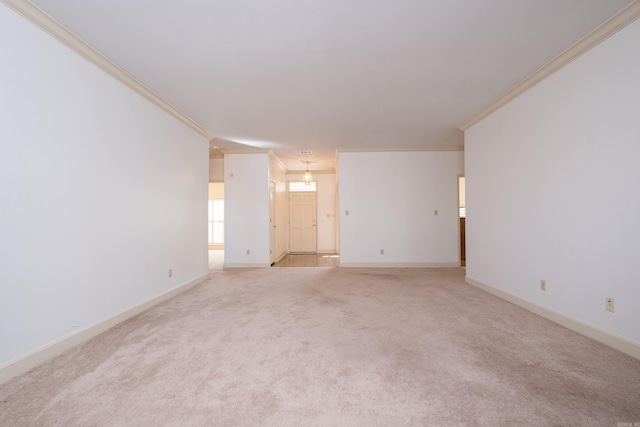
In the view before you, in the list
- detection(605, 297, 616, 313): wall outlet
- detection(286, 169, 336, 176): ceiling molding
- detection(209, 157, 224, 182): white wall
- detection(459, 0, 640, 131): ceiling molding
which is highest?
detection(459, 0, 640, 131): ceiling molding

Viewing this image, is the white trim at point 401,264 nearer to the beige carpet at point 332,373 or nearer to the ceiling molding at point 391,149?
the ceiling molding at point 391,149

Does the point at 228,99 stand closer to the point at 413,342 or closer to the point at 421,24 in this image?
the point at 421,24

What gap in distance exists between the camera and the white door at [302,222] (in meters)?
9.13

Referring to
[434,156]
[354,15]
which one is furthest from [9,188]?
[434,156]

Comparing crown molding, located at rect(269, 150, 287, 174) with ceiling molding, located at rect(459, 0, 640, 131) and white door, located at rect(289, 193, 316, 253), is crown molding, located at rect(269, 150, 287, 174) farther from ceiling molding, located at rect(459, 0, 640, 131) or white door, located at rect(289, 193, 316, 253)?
ceiling molding, located at rect(459, 0, 640, 131)

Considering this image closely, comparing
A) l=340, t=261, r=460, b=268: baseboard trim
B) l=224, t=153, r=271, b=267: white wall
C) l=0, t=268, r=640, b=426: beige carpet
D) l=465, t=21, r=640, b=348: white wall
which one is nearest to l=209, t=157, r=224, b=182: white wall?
l=224, t=153, r=271, b=267: white wall

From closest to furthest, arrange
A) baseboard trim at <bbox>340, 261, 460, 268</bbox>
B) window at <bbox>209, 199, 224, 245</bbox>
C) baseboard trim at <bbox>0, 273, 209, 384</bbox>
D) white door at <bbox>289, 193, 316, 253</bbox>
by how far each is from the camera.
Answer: baseboard trim at <bbox>0, 273, 209, 384</bbox>, baseboard trim at <bbox>340, 261, 460, 268</bbox>, white door at <bbox>289, 193, 316, 253</bbox>, window at <bbox>209, 199, 224, 245</bbox>

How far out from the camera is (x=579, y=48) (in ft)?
8.63

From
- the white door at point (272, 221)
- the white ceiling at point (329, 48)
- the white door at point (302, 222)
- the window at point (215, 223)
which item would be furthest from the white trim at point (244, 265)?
the window at point (215, 223)

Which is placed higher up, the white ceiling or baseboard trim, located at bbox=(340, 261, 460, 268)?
the white ceiling

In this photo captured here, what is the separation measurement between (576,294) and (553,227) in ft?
2.26

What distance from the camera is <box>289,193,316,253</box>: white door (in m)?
9.13

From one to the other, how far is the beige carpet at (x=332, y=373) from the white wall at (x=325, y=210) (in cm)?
567

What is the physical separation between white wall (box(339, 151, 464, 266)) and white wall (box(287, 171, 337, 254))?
260 centimetres
